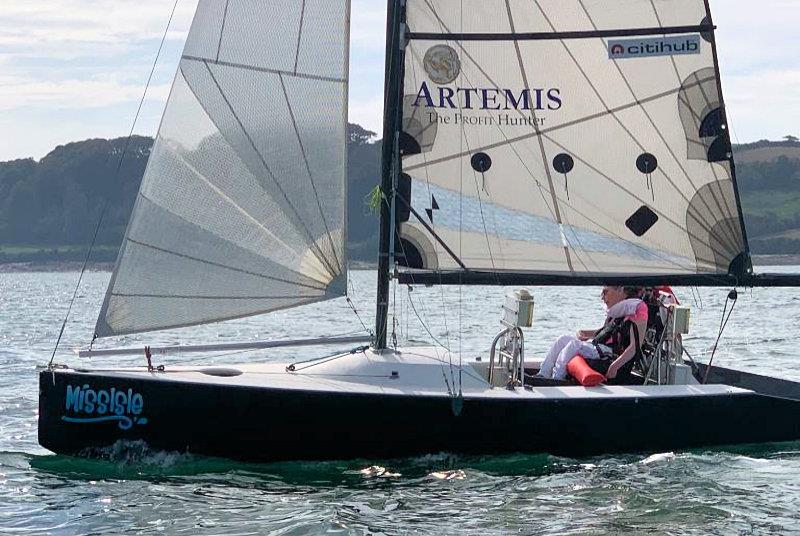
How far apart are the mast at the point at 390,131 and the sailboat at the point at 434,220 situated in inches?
1.0

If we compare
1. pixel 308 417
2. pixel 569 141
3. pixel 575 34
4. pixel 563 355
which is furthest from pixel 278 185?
pixel 575 34

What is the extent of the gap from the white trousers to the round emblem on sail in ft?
8.99

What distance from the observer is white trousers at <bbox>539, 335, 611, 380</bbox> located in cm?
1230

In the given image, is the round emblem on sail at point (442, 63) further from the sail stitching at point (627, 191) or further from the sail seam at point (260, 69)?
the sail stitching at point (627, 191)

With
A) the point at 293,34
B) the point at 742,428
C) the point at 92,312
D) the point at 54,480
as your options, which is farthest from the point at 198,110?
the point at 92,312

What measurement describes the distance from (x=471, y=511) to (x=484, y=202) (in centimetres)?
359

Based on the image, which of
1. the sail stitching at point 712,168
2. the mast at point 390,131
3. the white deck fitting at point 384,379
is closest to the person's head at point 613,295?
the white deck fitting at point 384,379

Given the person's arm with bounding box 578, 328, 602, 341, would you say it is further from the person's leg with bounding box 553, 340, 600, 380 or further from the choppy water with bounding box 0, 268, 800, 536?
the choppy water with bounding box 0, 268, 800, 536

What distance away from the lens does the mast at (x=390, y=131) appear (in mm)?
12094

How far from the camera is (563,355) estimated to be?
12.4 metres

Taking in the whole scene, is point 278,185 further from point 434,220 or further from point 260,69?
point 434,220

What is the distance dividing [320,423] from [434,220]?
94.2 inches

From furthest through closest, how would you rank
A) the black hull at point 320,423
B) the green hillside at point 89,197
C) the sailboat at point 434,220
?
the green hillside at point 89,197 → the sailboat at point 434,220 → the black hull at point 320,423

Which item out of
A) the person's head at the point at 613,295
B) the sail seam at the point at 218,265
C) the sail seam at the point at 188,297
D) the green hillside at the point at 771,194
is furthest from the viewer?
the green hillside at the point at 771,194
